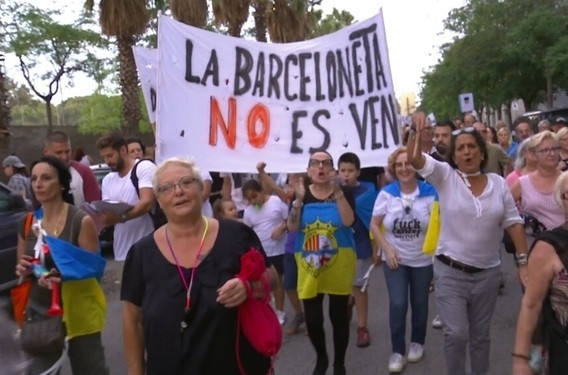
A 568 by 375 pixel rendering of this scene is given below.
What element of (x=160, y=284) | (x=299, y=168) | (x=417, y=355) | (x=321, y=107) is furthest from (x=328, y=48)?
(x=160, y=284)

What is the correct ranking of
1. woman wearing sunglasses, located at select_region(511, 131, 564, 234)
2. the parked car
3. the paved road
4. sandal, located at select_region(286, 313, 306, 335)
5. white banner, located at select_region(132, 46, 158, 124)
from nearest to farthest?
woman wearing sunglasses, located at select_region(511, 131, 564, 234)
the paved road
sandal, located at select_region(286, 313, 306, 335)
the parked car
white banner, located at select_region(132, 46, 158, 124)

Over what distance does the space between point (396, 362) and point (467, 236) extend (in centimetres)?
152

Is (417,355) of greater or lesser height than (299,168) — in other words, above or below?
below

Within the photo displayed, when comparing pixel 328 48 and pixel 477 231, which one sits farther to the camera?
pixel 328 48

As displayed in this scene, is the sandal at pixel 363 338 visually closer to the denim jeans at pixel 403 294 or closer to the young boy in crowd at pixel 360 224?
the young boy in crowd at pixel 360 224

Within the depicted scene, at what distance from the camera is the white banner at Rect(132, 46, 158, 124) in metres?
7.47

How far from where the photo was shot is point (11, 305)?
4.16 meters

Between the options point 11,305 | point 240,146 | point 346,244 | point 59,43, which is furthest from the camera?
point 59,43

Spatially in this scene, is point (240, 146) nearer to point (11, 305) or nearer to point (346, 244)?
point (346, 244)

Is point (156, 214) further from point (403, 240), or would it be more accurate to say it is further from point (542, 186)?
point (542, 186)

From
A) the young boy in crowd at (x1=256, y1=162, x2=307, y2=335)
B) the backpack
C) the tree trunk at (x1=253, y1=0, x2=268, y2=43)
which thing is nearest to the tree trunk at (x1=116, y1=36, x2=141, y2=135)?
the tree trunk at (x1=253, y1=0, x2=268, y2=43)

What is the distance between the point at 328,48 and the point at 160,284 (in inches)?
163

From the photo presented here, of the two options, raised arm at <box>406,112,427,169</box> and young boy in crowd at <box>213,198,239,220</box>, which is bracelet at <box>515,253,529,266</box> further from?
young boy in crowd at <box>213,198,239,220</box>

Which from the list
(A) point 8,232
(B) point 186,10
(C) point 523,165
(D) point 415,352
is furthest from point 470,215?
(B) point 186,10
